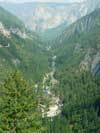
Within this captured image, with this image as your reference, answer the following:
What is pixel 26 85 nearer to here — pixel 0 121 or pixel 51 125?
pixel 0 121

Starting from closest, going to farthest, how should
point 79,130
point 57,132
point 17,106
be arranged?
1. point 17,106
2. point 57,132
3. point 79,130

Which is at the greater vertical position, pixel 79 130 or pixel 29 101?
pixel 79 130

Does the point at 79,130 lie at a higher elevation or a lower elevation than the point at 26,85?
higher

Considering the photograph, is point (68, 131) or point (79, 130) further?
point (79, 130)

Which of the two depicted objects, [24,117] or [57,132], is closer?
[24,117]

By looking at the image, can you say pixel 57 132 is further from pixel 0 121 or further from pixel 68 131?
pixel 0 121

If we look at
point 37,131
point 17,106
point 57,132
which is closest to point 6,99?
point 17,106

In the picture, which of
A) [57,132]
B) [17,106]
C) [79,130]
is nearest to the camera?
[17,106]

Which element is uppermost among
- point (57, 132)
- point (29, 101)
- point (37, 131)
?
point (57, 132)

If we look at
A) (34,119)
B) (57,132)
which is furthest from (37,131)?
(57,132)
